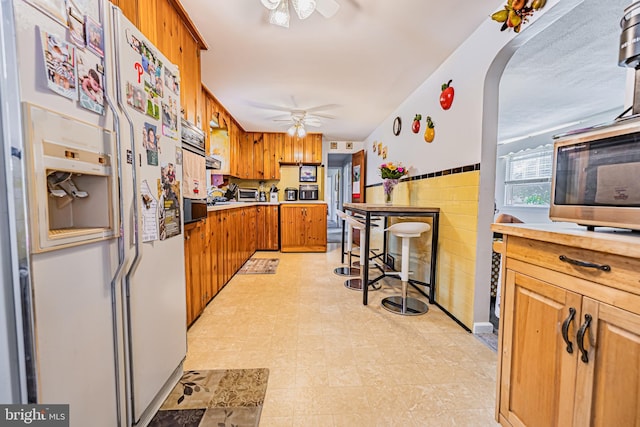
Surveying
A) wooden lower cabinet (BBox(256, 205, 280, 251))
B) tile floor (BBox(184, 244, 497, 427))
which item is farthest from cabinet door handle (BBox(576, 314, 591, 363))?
wooden lower cabinet (BBox(256, 205, 280, 251))

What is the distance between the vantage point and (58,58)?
2.36 feet

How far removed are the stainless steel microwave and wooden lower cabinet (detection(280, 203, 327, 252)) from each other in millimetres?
3798

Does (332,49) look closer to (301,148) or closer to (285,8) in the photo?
(285,8)

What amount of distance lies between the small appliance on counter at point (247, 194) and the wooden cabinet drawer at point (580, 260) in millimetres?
4615

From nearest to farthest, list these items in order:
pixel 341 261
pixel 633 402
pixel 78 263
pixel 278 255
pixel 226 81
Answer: pixel 633 402, pixel 78 263, pixel 226 81, pixel 341 261, pixel 278 255

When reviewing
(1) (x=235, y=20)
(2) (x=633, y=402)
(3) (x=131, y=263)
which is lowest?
(2) (x=633, y=402)

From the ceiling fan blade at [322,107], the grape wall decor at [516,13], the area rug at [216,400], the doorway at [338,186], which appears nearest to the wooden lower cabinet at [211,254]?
the area rug at [216,400]

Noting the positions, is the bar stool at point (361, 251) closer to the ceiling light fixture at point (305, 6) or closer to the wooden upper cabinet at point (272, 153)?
the ceiling light fixture at point (305, 6)

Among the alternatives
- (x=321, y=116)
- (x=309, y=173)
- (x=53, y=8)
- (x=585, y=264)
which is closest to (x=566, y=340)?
(x=585, y=264)

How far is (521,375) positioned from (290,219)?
3.98 meters

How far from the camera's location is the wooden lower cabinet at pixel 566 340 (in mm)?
707

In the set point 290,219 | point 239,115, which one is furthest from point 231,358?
point 239,115

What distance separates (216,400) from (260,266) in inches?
99.6

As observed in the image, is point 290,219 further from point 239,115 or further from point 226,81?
point 226,81
